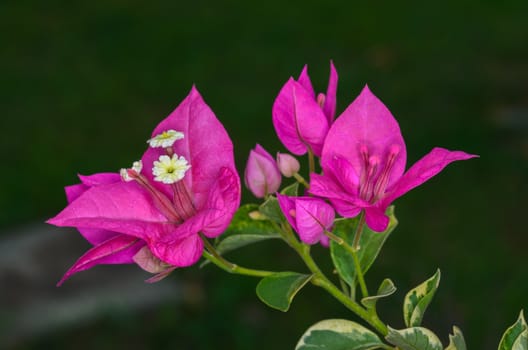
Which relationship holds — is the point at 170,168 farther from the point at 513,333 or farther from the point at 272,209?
the point at 513,333

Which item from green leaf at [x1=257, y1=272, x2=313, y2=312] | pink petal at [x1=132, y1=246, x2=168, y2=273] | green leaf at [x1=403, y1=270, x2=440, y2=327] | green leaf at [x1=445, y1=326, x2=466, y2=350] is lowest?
green leaf at [x1=445, y1=326, x2=466, y2=350]

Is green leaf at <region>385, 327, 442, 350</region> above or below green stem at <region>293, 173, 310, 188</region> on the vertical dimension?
below

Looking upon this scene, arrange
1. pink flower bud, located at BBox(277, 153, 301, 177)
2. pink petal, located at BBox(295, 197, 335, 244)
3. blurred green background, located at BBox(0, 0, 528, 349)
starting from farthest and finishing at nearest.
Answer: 1. blurred green background, located at BBox(0, 0, 528, 349)
2. pink flower bud, located at BBox(277, 153, 301, 177)
3. pink petal, located at BBox(295, 197, 335, 244)

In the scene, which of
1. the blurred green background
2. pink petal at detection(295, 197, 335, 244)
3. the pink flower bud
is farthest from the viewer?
the blurred green background

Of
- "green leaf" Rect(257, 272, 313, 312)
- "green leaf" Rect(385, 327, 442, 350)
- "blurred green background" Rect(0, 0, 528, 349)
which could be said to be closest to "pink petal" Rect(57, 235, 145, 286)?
"green leaf" Rect(257, 272, 313, 312)

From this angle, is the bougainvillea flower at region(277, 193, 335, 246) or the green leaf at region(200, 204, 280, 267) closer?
the bougainvillea flower at region(277, 193, 335, 246)

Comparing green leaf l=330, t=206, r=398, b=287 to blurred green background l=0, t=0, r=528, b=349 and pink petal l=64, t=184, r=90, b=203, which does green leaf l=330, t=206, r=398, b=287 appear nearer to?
pink petal l=64, t=184, r=90, b=203

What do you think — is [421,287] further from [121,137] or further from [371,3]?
[371,3]

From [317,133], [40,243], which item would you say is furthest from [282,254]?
[317,133]

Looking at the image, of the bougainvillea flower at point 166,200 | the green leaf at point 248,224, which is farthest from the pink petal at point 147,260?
the green leaf at point 248,224
